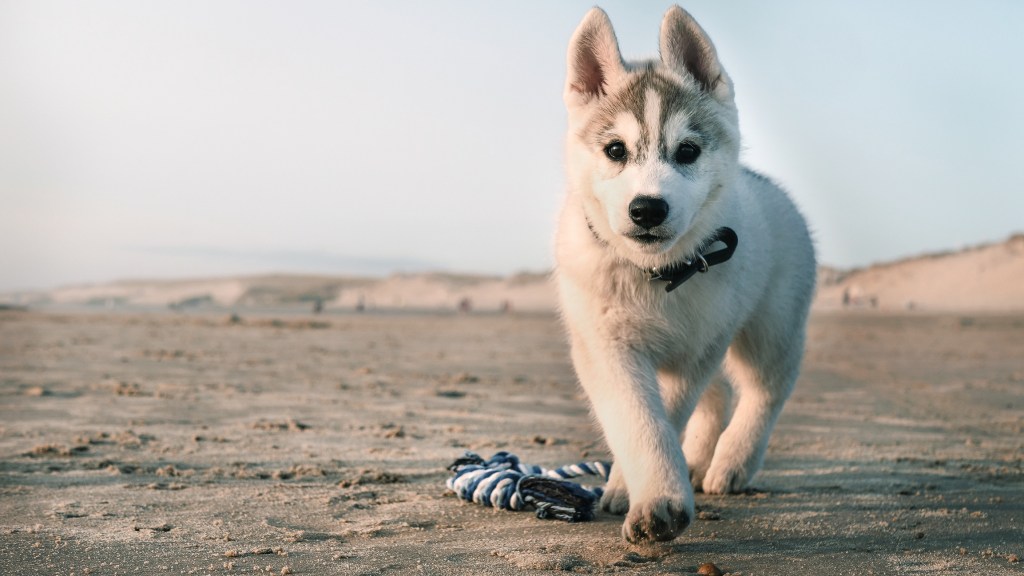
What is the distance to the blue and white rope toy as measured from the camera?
361 cm

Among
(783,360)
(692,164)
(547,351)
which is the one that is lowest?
(547,351)

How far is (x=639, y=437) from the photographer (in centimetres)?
330

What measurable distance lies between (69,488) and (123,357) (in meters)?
7.24

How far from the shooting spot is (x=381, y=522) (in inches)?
138

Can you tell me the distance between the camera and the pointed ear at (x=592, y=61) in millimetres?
3568

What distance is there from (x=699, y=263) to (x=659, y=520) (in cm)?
99

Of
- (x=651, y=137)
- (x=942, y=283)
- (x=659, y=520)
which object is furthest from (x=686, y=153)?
(x=942, y=283)

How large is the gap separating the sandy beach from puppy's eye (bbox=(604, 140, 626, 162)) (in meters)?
1.35

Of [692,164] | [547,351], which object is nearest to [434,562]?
[692,164]

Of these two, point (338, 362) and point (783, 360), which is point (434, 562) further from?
point (338, 362)

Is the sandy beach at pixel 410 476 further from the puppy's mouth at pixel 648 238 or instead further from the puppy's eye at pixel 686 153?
the puppy's eye at pixel 686 153

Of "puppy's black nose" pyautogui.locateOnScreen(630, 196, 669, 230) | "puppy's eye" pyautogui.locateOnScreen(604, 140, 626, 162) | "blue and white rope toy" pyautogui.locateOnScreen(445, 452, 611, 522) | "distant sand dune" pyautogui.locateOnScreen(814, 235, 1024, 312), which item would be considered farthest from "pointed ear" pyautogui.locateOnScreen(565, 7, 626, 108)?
"distant sand dune" pyautogui.locateOnScreen(814, 235, 1024, 312)

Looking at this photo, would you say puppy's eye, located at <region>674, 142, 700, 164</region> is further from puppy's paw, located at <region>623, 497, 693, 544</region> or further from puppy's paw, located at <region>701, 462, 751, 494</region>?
puppy's paw, located at <region>701, 462, 751, 494</region>

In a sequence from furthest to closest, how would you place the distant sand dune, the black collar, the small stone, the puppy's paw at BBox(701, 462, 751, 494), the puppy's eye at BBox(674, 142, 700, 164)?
the distant sand dune, the puppy's paw at BBox(701, 462, 751, 494), the black collar, the puppy's eye at BBox(674, 142, 700, 164), the small stone
